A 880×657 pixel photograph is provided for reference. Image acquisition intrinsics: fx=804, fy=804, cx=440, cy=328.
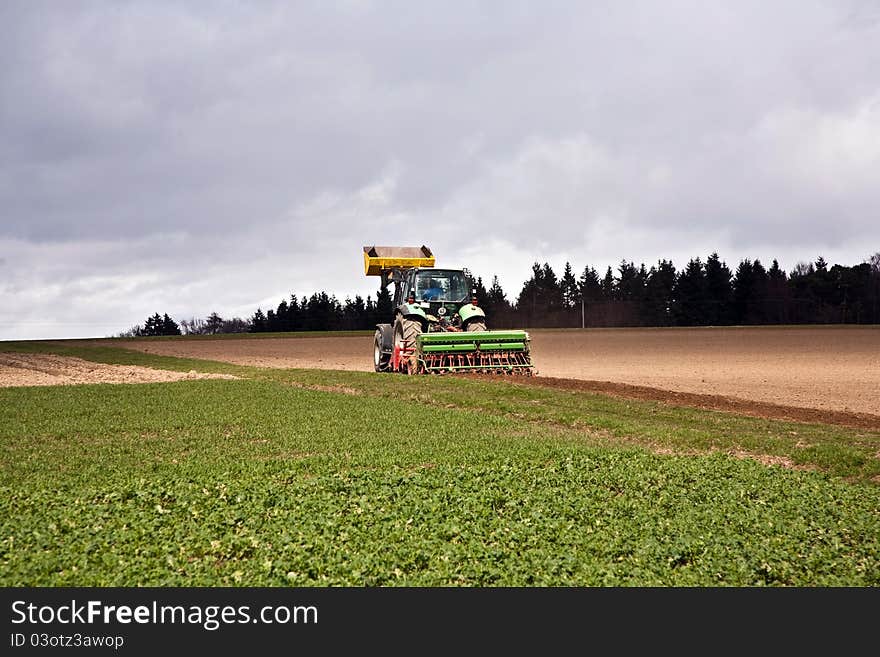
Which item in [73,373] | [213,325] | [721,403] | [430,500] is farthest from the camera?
[213,325]

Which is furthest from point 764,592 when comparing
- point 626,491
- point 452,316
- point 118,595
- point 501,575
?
point 452,316

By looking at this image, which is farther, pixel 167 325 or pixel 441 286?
pixel 167 325

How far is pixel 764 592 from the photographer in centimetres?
553

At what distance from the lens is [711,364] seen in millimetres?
29562

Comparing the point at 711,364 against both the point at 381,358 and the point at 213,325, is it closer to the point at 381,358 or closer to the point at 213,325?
the point at 381,358

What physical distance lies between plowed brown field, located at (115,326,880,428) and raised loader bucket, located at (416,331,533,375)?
3.06 feet

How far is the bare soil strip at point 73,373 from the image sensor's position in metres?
22.5

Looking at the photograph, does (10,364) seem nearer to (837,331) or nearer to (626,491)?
(626,491)

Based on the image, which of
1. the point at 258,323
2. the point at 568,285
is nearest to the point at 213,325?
the point at 258,323

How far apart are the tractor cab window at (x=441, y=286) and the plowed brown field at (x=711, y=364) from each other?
3.24 m

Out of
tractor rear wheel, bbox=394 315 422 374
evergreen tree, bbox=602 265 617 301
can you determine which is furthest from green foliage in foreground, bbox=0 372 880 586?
evergreen tree, bbox=602 265 617 301

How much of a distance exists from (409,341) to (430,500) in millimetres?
13341

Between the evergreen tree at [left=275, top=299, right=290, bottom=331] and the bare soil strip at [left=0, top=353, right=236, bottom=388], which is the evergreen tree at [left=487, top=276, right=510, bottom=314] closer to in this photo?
the evergreen tree at [left=275, top=299, right=290, bottom=331]

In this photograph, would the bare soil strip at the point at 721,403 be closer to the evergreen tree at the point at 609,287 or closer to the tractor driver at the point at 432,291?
the tractor driver at the point at 432,291
